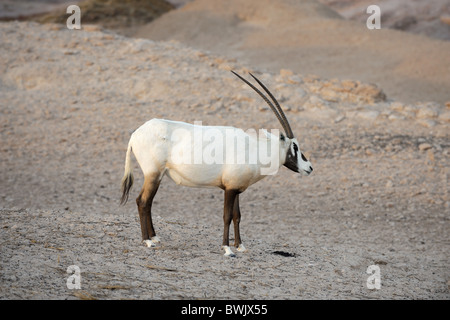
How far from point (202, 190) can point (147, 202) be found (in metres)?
5.14

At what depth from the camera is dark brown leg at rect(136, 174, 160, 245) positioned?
6562 millimetres

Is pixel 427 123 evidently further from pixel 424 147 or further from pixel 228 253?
pixel 228 253

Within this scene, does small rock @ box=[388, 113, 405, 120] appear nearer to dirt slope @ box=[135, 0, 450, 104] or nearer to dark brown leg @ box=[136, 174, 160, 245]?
dirt slope @ box=[135, 0, 450, 104]

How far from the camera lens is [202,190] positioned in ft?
38.6

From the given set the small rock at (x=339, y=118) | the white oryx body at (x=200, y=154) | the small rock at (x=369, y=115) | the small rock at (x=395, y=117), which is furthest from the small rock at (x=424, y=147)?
the white oryx body at (x=200, y=154)

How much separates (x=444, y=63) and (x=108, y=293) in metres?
24.6

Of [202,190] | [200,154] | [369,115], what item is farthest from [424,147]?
[200,154]

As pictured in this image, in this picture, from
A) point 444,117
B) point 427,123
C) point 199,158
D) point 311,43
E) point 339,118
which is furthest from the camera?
point 311,43

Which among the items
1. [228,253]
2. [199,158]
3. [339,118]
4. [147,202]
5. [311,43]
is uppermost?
[311,43]

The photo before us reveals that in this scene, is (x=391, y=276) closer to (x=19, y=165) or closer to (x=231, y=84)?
(x=19, y=165)

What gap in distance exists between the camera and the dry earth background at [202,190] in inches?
235

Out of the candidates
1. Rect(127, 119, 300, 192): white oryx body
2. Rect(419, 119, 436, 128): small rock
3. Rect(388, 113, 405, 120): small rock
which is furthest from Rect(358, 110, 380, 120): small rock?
Rect(127, 119, 300, 192): white oryx body

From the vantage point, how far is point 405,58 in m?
28.0

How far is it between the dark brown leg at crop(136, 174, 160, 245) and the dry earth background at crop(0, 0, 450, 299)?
0.80 feet
